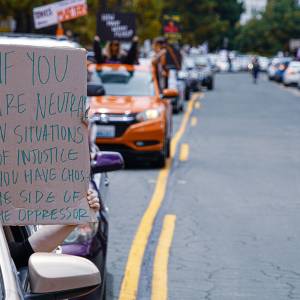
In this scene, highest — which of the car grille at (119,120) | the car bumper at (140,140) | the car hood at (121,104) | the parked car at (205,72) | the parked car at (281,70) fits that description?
the car hood at (121,104)

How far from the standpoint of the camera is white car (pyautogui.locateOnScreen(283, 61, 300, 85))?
5762 cm

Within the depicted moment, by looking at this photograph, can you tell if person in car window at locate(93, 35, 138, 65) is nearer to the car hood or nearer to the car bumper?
the car hood

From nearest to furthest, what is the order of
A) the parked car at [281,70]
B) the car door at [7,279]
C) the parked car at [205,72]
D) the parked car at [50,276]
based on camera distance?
1. the car door at [7,279]
2. the parked car at [50,276]
3. the parked car at [205,72]
4. the parked car at [281,70]

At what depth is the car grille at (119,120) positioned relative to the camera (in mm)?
17328

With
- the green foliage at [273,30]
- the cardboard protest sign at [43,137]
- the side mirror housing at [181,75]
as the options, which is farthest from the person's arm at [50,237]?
the green foliage at [273,30]

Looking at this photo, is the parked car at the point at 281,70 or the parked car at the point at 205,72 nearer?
the parked car at the point at 205,72

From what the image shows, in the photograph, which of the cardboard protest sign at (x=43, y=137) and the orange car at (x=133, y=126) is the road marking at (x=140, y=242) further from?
the cardboard protest sign at (x=43, y=137)

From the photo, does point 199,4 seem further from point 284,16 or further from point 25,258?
point 25,258

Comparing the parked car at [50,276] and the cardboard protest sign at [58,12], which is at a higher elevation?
the parked car at [50,276]

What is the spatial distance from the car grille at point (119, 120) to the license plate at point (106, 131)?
0.05 meters

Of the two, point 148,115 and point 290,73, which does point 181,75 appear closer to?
point 148,115

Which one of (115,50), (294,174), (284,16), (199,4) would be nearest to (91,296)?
(294,174)

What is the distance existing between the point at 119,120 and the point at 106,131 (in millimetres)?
265

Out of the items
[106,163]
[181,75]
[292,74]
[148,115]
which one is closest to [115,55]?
[148,115]
